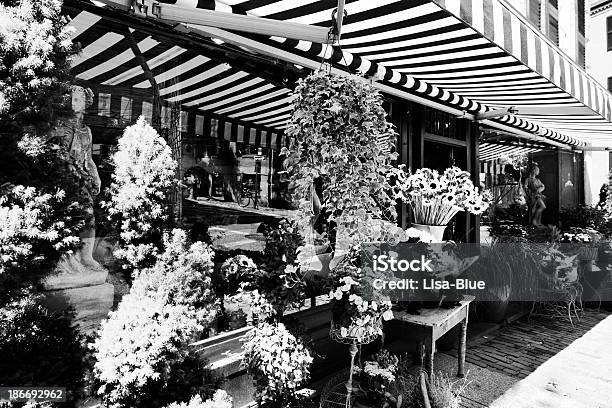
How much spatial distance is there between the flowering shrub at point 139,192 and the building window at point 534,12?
8.53 metres

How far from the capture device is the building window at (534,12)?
7750 mm

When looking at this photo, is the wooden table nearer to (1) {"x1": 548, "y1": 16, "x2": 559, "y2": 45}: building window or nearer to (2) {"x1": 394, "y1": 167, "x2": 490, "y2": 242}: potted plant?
(2) {"x1": 394, "y1": 167, "x2": 490, "y2": 242}: potted plant

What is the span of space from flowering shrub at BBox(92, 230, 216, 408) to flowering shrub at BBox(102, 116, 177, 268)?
9 cm

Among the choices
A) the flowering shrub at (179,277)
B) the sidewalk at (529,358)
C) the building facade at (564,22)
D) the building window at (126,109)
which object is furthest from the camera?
the building facade at (564,22)

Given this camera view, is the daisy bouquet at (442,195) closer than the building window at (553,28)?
Yes

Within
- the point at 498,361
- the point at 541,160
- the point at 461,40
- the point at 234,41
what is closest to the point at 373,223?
the point at 461,40

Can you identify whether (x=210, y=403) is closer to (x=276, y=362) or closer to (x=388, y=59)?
(x=276, y=362)

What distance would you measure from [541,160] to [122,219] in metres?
11.1

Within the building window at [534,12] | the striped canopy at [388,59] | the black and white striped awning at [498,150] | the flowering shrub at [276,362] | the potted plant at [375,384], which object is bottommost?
the potted plant at [375,384]

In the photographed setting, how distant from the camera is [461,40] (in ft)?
8.29

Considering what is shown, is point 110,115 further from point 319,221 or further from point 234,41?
point 319,221

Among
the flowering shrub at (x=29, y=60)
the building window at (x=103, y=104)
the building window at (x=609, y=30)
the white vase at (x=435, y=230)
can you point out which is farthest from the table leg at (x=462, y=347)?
the building window at (x=609, y=30)

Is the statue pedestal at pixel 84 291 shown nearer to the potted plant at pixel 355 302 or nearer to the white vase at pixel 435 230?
the potted plant at pixel 355 302

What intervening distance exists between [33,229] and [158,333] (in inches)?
25.7
